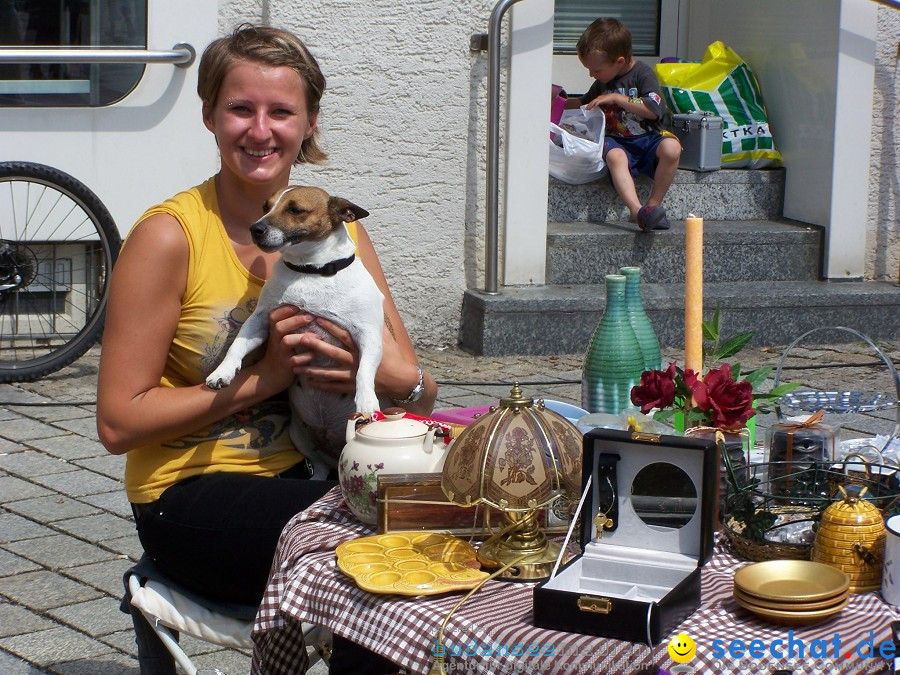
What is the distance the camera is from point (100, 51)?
18.2 ft

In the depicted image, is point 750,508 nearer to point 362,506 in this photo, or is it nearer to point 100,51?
point 362,506

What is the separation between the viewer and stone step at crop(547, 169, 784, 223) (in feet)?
22.0

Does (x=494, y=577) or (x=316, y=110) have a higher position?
(x=316, y=110)

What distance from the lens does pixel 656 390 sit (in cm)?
190

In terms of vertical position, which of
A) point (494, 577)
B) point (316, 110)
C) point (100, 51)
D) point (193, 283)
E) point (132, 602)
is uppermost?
point (100, 51)

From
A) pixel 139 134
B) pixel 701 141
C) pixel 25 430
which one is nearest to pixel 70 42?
pixel 139 134

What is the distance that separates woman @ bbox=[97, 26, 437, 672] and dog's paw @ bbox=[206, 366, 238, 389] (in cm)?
1

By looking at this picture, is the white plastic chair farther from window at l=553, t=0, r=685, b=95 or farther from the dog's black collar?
window at l=553, t=0, r=685, b=95

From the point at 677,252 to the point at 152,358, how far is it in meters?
4.60

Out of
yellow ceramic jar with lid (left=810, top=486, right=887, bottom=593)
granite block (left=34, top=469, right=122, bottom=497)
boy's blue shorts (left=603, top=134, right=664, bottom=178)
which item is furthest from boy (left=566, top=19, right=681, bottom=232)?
yellow ceramic jar with lid (left=810, top=486, right=887, bottom=593)

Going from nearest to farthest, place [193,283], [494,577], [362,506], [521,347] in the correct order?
[494,577]
[362,506]
[193,283]
[521,347]

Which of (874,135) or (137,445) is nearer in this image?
(137,445)

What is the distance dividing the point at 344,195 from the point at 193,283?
370cm

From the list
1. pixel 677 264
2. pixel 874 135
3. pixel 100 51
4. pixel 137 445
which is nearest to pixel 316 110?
pixel 137 445
